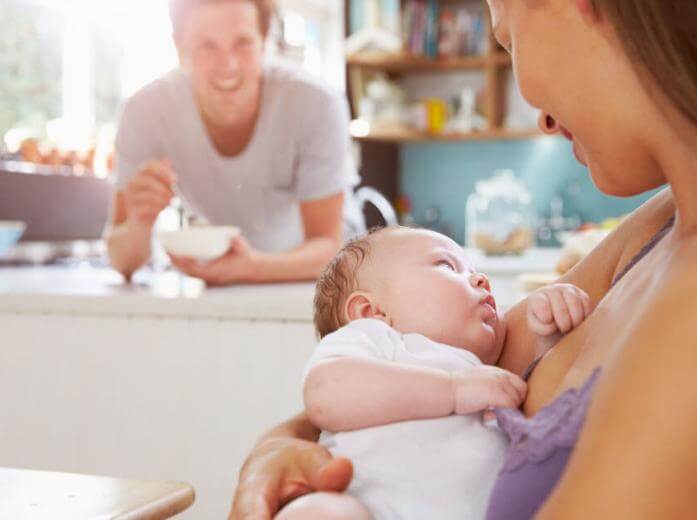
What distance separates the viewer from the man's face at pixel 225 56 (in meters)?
2.47

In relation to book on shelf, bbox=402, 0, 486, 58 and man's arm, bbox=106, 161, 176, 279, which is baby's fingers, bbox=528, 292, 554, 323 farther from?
book on shelf, bbox=402, 0, 486, 58

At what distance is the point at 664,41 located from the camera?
0.74 meters

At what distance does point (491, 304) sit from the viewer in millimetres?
1157

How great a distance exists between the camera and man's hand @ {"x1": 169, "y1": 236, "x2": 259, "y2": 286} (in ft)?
7.53

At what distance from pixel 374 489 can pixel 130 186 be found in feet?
5.33

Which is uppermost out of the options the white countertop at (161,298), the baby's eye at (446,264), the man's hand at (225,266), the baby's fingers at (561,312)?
the baby's eye at (446,264)

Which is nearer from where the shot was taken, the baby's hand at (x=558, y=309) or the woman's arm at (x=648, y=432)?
the woman's arm at (x=648, y=432)

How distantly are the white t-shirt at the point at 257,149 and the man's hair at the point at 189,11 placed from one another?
16 cm

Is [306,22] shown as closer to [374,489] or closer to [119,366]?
[119,366]

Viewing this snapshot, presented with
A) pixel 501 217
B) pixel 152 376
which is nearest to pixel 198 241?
pixel 152 376

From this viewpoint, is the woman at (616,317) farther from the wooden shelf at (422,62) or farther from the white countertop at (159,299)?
the wooden shelf at (422,62)

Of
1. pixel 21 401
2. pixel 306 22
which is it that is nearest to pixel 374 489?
pixel 21 401

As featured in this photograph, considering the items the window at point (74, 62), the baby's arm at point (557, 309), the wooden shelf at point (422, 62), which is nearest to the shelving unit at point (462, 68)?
the wooden shelf at point (422, 62)

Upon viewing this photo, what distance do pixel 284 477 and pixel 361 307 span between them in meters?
0.23
